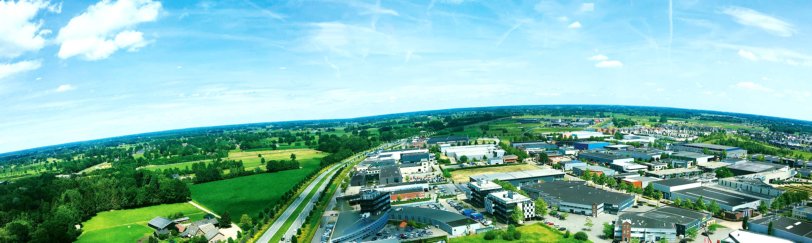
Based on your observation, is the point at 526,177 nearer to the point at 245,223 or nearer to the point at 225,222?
the point at 245,223

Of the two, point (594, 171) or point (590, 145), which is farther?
point (590, 145)

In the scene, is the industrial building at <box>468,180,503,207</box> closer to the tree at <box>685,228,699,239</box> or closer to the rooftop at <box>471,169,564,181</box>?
the rooftop at <box>471,169,564,181</box>

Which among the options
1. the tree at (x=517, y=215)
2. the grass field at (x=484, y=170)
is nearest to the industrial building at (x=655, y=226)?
the tree at (x=517, y=215)

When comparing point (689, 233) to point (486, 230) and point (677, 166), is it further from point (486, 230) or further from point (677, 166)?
point (677, 166)

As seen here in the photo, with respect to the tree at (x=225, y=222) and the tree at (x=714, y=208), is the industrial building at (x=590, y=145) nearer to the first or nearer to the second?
the tree at (x=714, y=208)

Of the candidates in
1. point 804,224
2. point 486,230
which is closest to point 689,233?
point 804,224

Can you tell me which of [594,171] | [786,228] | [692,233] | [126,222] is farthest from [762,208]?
[126,222]
